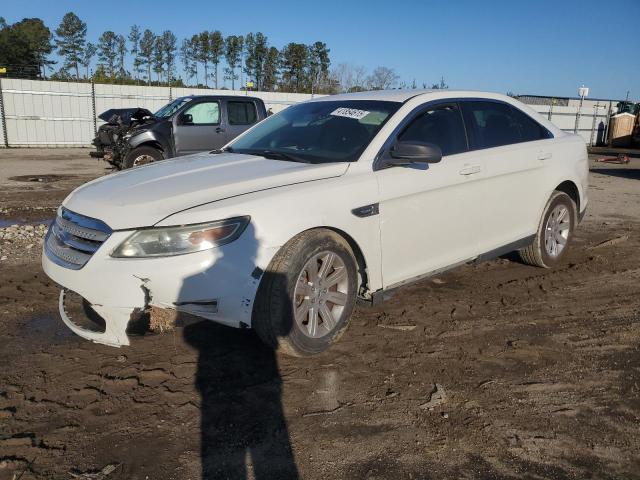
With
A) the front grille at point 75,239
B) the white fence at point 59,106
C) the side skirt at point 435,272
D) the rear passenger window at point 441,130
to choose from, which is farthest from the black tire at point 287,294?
the white fence at point 59,106

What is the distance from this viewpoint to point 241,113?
13.2 metres

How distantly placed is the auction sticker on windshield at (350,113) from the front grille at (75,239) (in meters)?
2.10

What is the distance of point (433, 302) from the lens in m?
4.80

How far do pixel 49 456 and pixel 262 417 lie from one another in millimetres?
1032

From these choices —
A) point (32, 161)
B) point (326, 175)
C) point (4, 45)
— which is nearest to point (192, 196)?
point (326, 175)

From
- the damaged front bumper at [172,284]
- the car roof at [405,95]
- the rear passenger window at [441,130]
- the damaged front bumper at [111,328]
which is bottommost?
the damaged front bumper at [111,328]

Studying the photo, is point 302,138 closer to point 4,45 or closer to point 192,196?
point 192,196

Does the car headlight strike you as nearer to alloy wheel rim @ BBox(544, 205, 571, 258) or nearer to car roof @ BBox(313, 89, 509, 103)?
car roof @ BBox(313, 89, 509, 103)

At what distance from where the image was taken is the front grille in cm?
322

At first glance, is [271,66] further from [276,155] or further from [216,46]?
[276,155]

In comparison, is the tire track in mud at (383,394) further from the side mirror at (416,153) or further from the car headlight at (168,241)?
the side mirror at (416,153)

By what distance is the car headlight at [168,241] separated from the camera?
3.10 metres

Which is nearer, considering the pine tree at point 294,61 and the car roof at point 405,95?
the car roof at point 405,95

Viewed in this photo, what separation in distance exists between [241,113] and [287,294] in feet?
34.6
